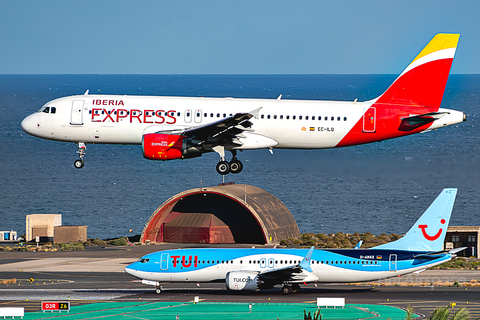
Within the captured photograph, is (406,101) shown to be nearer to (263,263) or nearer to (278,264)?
(278,264)

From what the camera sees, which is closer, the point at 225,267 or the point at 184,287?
the point at 225,267

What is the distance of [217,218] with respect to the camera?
100938 millimetres

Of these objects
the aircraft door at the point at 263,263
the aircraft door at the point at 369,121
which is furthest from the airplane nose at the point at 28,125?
the aircraft door at the point at 369,121

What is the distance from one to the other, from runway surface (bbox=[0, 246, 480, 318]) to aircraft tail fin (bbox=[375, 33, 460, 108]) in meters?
15.5

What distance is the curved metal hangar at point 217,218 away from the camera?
324 ft

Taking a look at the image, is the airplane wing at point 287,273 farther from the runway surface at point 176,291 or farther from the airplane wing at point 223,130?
the airplane wing at point 223,130

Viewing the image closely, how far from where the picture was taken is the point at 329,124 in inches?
2029

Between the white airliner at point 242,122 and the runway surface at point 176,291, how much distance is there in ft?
41.1

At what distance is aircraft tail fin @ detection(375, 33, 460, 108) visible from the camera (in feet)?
176

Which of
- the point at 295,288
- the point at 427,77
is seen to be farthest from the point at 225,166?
the point at 427,77

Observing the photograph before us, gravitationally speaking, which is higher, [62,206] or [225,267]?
[62,206]

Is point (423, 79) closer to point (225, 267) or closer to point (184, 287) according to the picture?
point (225, 267)

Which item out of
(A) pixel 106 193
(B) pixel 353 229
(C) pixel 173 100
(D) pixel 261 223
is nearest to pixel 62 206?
(A) pixel 106 193

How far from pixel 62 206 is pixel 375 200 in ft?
262
